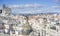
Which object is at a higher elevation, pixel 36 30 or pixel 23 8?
pixel 23 8

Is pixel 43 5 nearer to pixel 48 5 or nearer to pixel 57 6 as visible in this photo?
pixel 48 5

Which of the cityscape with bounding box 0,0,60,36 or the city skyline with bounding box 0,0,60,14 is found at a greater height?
the city skyline with bounding box 0,0,60,14

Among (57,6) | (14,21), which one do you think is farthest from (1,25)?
(57,6)

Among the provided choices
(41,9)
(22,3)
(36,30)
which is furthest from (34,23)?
(22,3)

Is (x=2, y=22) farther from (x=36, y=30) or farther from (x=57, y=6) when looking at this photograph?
(x=57, y=6)

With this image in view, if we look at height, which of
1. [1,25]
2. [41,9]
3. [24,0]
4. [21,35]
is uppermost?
[24,0]

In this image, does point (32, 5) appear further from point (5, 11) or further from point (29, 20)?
point (5, 11)

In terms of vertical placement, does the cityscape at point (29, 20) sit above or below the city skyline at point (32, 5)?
below
